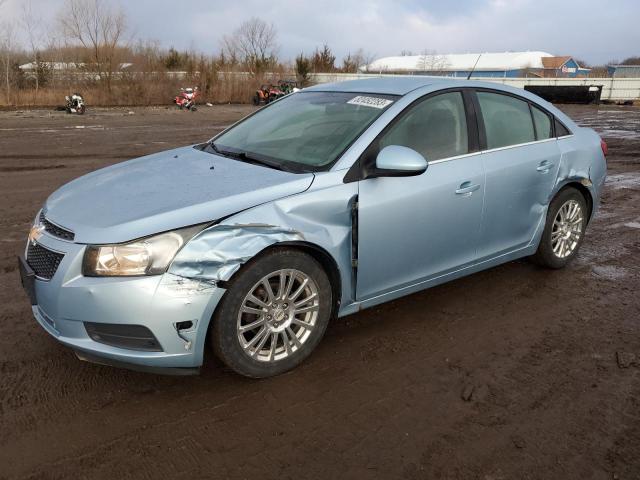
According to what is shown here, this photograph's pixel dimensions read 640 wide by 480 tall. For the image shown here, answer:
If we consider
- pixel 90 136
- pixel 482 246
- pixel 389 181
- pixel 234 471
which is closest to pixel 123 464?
pixel 234 471

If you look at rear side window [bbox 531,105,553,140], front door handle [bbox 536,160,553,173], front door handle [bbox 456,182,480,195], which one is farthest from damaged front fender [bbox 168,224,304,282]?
rear side window [bbox 531,105,553,140]

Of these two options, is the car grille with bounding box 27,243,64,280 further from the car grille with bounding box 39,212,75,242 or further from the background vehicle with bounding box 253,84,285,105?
the background vehicle with bounding box 253,84,285,105

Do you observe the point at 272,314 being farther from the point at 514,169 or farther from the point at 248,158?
the point at 514,169

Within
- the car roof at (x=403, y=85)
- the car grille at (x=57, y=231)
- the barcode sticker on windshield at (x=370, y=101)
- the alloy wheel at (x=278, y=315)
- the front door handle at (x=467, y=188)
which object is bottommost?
the alloy wheel at (x=278, y=315)

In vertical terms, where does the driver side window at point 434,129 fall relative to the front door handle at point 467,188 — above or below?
above

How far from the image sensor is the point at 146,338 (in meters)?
2.61

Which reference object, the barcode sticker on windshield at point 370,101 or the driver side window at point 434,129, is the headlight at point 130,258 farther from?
the barcode sticker on windshield at point 370,101

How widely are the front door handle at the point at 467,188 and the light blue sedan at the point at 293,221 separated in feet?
0.04

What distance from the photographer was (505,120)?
4.20 m

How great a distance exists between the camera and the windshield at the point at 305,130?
11.2 feet

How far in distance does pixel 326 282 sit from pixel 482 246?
56.7 inches

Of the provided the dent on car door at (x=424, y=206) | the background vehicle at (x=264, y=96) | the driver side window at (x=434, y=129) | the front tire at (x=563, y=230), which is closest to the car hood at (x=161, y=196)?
the dent on car door at (x=424, y=206)

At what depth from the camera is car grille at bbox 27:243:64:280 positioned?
8.93 ft

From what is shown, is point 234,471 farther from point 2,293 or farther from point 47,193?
point 47,193
